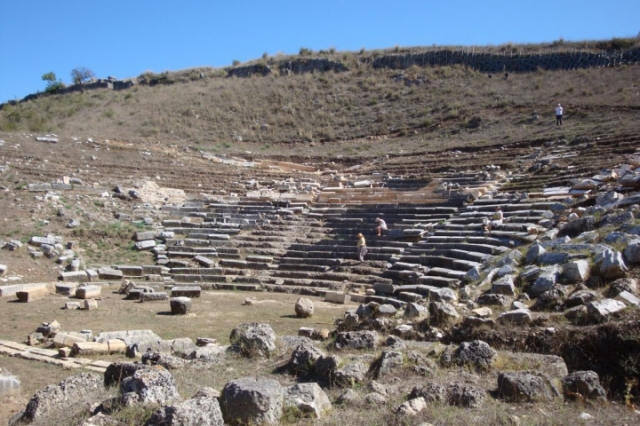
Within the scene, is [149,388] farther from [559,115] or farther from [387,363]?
[559,115]

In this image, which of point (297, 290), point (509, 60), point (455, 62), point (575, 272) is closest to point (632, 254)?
point (575, 272)

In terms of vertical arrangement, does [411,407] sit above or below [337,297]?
above

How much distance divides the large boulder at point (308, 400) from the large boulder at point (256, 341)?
71.5 inches

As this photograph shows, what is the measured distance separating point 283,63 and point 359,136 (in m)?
12.1

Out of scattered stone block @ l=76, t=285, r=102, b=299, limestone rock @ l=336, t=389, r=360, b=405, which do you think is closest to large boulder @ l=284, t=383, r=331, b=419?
limestone rock @ l=336, t=389, r=360, b=405

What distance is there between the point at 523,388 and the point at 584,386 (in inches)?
19.6

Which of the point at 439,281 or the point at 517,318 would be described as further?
the point at 439,281

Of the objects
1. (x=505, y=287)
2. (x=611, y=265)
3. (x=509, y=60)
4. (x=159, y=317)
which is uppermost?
(x=509, y=60)

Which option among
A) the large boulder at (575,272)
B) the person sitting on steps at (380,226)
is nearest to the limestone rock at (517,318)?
the large boulder at (575,272)

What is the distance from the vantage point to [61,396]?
5.19 metres

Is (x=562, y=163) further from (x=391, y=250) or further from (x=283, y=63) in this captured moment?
(x=283, y=63)

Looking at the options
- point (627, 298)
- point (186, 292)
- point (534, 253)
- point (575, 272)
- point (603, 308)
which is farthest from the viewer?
point (186, 292)

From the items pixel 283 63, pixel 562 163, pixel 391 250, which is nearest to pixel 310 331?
pixel 391 250

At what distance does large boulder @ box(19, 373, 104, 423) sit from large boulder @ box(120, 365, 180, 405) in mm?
570
